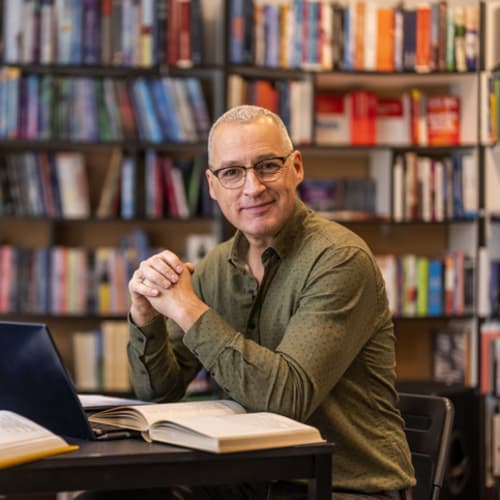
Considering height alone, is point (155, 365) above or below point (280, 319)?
below

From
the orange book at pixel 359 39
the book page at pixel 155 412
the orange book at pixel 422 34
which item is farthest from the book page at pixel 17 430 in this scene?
the orange book at pixel 422 34

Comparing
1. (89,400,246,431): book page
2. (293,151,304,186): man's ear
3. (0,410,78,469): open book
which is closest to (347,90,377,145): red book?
(293,151,304,186): man's ear

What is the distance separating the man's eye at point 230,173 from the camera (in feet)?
6.08

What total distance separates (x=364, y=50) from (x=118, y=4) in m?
1.07

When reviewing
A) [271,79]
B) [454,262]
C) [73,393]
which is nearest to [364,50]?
[271,79]

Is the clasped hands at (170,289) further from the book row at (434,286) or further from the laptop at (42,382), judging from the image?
the book row at (434,286)

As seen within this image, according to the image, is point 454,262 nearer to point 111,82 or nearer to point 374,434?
point 111,82

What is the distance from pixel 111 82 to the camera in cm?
396

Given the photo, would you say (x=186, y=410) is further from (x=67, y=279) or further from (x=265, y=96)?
(x=265, y=96)

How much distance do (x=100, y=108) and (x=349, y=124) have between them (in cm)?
110

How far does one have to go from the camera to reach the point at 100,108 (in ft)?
13.0

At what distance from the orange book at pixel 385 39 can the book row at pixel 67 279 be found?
1382 mm

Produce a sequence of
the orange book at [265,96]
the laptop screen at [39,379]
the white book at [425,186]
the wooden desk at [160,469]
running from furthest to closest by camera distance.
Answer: the white book at [425,186]
the orange book at [265,96]
the laptop screen at [39,379]
the wooden desk at [160,469]

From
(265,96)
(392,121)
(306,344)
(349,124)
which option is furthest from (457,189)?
(306,344)
